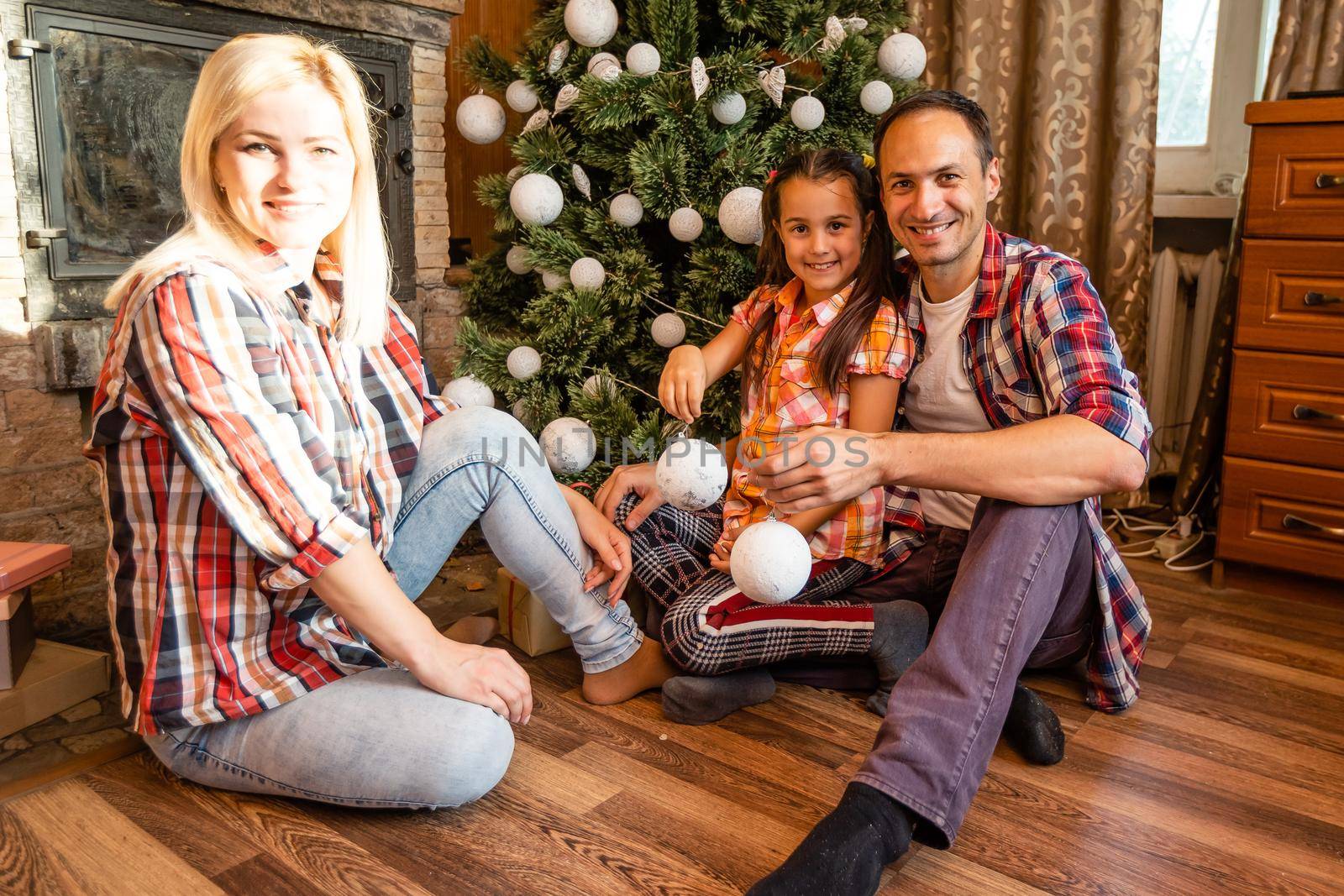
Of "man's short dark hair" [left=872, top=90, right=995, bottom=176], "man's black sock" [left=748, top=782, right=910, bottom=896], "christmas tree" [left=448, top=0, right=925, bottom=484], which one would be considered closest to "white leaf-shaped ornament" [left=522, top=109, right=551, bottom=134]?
"christmas tree" [left=448, top=0, right=925, bottom=484]

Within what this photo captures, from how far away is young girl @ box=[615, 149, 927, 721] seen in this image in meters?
1.57

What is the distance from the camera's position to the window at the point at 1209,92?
2523 millimetres

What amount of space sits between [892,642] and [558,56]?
1.40 meters

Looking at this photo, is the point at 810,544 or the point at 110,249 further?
the point at 110,249

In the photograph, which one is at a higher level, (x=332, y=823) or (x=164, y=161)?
(x=164, y=161)

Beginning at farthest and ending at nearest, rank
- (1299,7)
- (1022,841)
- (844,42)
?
(1299,7), (844,42), (1022,841)

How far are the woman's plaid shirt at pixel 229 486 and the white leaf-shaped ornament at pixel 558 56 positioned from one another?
3.32ft

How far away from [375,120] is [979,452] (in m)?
1.70

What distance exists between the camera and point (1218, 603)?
6.79ft

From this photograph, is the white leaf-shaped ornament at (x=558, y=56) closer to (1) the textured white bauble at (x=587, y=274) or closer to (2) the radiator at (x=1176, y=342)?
(1) the textured white bauble at (x=587, y=274)

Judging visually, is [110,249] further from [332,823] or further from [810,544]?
[810,544]

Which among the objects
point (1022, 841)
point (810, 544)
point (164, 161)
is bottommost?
point (1022, 841)

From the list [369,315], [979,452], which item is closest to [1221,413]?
[979,452]

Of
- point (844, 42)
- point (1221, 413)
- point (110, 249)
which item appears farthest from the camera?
point (1221, 413)
